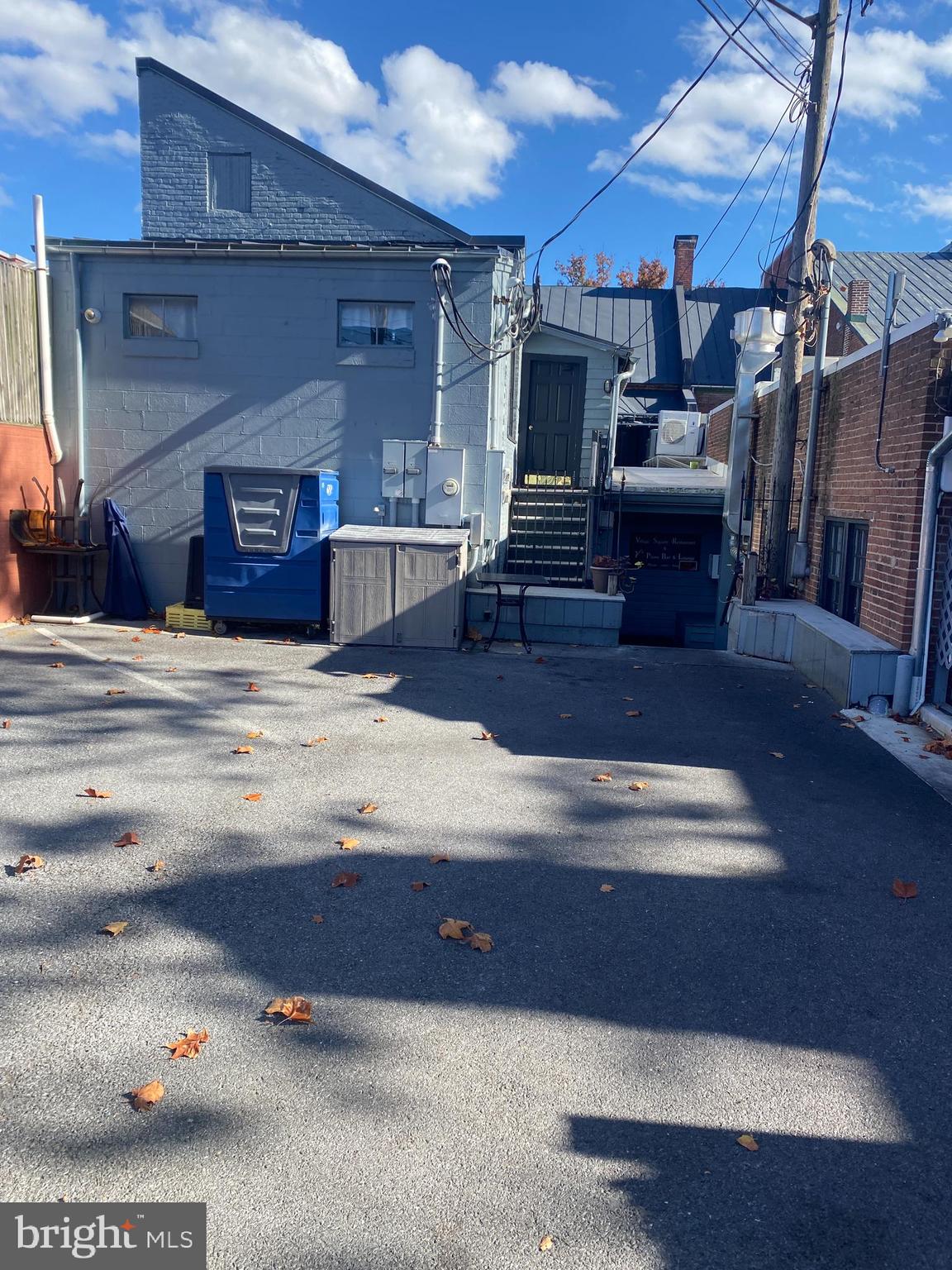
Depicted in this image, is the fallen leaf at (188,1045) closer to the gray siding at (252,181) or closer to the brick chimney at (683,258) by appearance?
the gray siding at (252,181)

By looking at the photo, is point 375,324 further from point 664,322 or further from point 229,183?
point 664,322

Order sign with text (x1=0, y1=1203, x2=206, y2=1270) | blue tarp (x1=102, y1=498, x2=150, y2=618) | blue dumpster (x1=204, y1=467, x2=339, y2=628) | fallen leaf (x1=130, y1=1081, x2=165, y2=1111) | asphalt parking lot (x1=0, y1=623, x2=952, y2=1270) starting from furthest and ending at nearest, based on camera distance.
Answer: blue tarp (x1=102, y1=498, x2=150, y2=618) < blue dumpster (x1=204, y1=467, x2=339, y2=628) < fallen leaf (x1=130, y1=1081, x2=165, y2=1111) < asphalt parking lot (x1=0, y1=623, x2=952, y2=1270) < sign with text (x1=0, y1=1203, x2=206, y2=1270)

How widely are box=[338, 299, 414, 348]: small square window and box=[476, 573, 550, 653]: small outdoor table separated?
331cm

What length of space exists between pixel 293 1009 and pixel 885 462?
7.86m

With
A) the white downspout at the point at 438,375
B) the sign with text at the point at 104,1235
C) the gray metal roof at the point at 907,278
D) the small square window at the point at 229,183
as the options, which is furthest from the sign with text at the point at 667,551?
the sign with text at the point at 104,1235

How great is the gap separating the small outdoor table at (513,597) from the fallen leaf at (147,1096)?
8.43 metres

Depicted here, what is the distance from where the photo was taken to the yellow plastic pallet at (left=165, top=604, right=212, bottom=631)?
39.4ft

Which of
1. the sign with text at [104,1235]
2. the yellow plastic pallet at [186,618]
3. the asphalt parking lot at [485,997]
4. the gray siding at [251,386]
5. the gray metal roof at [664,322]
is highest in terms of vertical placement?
the gray metal roof at [664,322]

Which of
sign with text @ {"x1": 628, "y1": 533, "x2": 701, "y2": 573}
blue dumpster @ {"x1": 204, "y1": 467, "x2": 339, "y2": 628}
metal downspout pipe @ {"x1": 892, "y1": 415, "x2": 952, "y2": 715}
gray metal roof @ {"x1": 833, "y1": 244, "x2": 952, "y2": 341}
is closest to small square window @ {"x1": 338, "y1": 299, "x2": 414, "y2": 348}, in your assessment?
blue dumpster @ {"x1": 204, "y1": 467, "x2": 339, "y2": 628}

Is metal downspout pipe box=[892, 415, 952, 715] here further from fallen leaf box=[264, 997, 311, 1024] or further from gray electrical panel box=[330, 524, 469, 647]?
fallen leaf box=[264, 997, 311, 1024]

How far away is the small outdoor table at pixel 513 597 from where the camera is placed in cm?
1147

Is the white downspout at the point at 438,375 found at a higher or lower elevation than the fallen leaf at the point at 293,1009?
higher

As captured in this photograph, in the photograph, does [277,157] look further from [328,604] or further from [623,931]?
[623,931]

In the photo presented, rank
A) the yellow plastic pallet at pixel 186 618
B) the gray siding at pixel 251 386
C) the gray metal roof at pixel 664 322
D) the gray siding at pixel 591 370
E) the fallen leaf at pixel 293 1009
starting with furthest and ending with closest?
the gray metal roof at pixel 664 322
the gray siding at pixel 591 370
the gray siding at pixel 251 386
the yellow plastic pallet at pixel 186 618
the fallen leaf at pixel 293 1009
